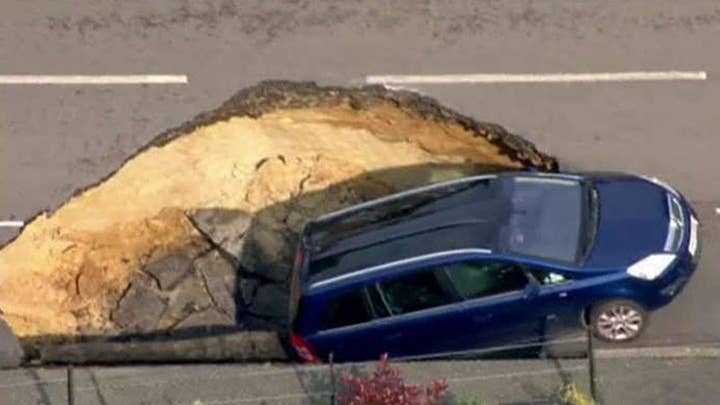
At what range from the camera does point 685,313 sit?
56.5 ft

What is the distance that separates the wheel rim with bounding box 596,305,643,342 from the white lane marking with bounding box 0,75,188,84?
624 centimetres

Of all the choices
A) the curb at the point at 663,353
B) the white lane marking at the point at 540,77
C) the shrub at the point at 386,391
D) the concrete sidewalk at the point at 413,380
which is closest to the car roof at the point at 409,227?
the concrete sidewalk at the point at 413,380

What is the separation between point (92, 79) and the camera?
795 inches

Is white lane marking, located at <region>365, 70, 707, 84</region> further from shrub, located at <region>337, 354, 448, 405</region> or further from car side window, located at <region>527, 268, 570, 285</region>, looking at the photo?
shrub, located at <region>337, 354, 448, 405</region>

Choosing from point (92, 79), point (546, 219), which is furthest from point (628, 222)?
point (92, 79)

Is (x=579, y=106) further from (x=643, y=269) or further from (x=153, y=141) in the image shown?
(x=153, y=141)

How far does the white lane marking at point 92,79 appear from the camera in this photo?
20062 mm

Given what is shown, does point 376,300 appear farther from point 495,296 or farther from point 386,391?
point 386,391

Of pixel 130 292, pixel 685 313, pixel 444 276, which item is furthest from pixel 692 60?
pixel 130 292

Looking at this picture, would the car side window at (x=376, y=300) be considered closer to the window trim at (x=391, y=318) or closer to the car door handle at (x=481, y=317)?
the window trim at (x=391, y=318)

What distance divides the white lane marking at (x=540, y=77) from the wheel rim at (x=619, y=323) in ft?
13.4

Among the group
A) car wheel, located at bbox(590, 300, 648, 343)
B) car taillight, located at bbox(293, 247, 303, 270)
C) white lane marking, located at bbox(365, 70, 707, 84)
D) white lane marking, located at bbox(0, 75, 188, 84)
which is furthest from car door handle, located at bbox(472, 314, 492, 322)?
white lane marking, located at bbox(0, 75, 188, 84)

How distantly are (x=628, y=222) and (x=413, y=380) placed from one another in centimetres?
286

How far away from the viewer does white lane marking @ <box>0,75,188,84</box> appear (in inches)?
790
